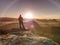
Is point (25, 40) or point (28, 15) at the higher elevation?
point (28, 15)

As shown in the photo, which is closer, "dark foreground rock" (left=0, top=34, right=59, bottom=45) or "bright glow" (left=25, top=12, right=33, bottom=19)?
"dark foreground rock" (left=0, top=34, right=59, bottom=45)

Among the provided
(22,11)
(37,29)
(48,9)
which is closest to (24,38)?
(37,29)

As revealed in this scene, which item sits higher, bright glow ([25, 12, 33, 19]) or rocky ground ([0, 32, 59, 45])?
bright glow ([25, 12, 33, 19])

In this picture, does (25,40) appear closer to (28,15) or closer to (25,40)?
(25,40)

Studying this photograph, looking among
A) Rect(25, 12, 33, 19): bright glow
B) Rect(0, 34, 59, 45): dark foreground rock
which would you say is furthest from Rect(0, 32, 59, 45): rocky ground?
Rect(25, 12, 33, 19): bright glow

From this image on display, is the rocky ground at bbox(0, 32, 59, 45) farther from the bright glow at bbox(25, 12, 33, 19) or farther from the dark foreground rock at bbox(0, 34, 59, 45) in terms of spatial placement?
the bright glow at bbox(25, 12, 33, 19)

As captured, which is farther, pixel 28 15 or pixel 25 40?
pixel 28 15

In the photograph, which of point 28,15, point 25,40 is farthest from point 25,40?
point 28,15

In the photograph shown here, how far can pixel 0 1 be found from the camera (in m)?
2.53

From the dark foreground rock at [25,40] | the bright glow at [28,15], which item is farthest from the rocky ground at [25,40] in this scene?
the bright glow at [28,15]

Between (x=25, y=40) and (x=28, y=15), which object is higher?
(x=28, y=15)

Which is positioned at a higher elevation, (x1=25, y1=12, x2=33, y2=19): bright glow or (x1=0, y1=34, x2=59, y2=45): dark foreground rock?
(x1=25, y1=12, x2=33, y2=19): bright glow

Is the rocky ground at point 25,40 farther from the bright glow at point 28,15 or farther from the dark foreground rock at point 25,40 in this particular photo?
the bright glow at point 28,15

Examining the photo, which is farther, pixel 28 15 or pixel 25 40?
pixel 28 15
